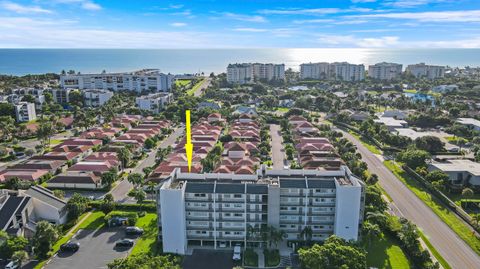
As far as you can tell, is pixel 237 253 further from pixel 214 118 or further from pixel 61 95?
pixel 61 95

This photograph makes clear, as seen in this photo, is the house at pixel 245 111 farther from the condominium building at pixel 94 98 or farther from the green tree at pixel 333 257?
the green tree at pixel 333 257

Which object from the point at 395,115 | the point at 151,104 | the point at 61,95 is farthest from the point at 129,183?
the point at 61,95

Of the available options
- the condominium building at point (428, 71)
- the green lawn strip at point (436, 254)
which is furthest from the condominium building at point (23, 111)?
the condominium building at point (428, 71)

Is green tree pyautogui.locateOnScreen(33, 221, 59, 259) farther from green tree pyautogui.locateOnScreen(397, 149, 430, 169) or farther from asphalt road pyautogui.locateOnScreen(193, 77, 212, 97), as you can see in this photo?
asphalt road pyautogui.locateOnScreen(193, 77, 212, 97)

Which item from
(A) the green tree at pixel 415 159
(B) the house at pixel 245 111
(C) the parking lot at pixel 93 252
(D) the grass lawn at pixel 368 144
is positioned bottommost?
(C) the parking lot at pixel 93 252

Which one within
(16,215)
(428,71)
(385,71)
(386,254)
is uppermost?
(428,71)

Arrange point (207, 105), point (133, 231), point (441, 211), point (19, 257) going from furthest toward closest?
point (207, 105) → point (441, 211) → point (133, 231) → point (19, 257)

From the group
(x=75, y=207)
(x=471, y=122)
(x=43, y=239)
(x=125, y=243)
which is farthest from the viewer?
(x=471, y=122)

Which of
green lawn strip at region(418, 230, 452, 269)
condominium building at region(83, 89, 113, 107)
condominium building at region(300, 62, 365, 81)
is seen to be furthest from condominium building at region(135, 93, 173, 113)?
condominium building at region(300, 62, 365, 81)
